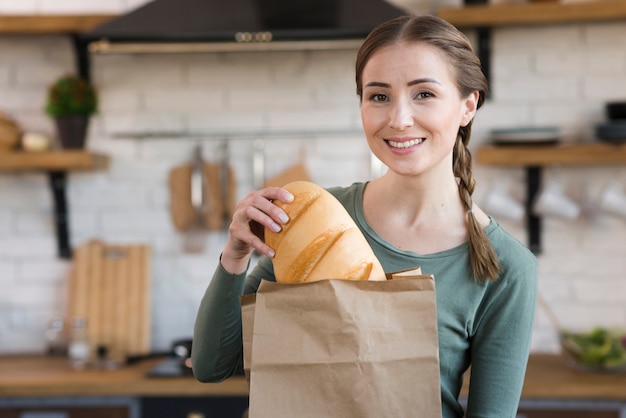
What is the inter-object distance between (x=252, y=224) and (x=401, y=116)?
0.81ft

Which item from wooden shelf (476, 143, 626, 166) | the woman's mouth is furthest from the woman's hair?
wooden shelf (476, 143, 626, 166)

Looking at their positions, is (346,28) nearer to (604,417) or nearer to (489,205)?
(489,205)

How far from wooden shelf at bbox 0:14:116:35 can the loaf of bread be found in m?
1.94

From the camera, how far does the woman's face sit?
1.02m

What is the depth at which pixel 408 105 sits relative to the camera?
1.02m

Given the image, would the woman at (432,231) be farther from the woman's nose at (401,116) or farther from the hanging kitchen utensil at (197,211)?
the hanging kitchen utensil at (197,211)

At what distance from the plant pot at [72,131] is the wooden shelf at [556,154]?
1413 millimetres

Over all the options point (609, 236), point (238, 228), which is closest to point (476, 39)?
point (609, 236)

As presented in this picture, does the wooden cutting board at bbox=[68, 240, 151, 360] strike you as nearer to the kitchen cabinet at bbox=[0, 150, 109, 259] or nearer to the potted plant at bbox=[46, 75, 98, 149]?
the kitchen cabinet at bbox=[0, 150, 109, 259]

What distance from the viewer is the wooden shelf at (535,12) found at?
253 centimetres

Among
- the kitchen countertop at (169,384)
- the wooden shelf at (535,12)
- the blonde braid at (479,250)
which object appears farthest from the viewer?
the wooden shelf at (535,12)

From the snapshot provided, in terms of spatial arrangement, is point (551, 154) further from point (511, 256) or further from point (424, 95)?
point (424, 95)

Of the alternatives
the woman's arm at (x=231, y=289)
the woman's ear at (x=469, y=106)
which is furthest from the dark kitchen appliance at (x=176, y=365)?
the woman's ear at (x=469, y=106)

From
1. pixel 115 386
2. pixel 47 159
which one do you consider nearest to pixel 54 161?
pixel 47 159
